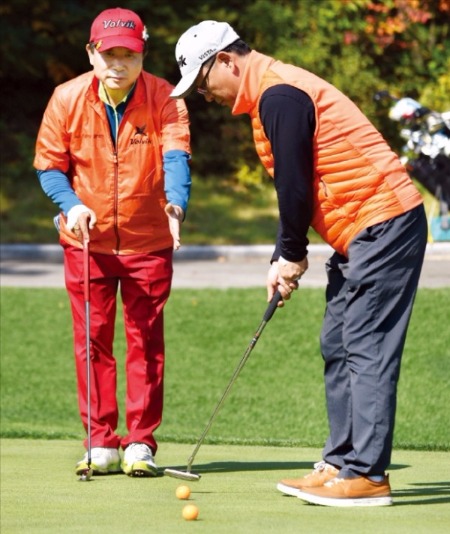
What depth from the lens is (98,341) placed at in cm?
657

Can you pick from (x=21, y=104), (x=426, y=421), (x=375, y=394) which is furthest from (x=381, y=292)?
(x=21, y=104)

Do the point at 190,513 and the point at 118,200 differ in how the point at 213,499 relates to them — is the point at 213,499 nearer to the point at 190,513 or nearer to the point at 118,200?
the point at 190,513

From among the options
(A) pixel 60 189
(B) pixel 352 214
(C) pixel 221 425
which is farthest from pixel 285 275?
(C) pixel 221 425

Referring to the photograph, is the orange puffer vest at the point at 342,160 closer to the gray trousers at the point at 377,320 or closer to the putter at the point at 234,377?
the gray trousers at the point at 377,320

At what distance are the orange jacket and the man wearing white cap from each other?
1.10 m

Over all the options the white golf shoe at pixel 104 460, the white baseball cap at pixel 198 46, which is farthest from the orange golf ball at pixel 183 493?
the white baseball cap at pixel 198 46

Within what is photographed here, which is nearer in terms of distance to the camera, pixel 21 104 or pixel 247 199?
pixel 247 199

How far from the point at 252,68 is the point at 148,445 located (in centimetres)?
208

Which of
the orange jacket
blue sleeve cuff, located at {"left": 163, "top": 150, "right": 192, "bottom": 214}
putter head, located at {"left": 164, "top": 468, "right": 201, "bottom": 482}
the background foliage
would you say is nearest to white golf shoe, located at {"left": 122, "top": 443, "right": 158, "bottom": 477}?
putter head, located at {"left": 164, "top": 468, "right": 201, "bottom": 482}

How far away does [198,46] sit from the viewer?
5.20 meters

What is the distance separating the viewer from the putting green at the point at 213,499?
476 cm

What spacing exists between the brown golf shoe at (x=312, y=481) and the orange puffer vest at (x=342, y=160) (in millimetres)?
914

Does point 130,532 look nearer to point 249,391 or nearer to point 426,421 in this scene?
point 426,421

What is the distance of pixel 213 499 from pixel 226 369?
225 inches
